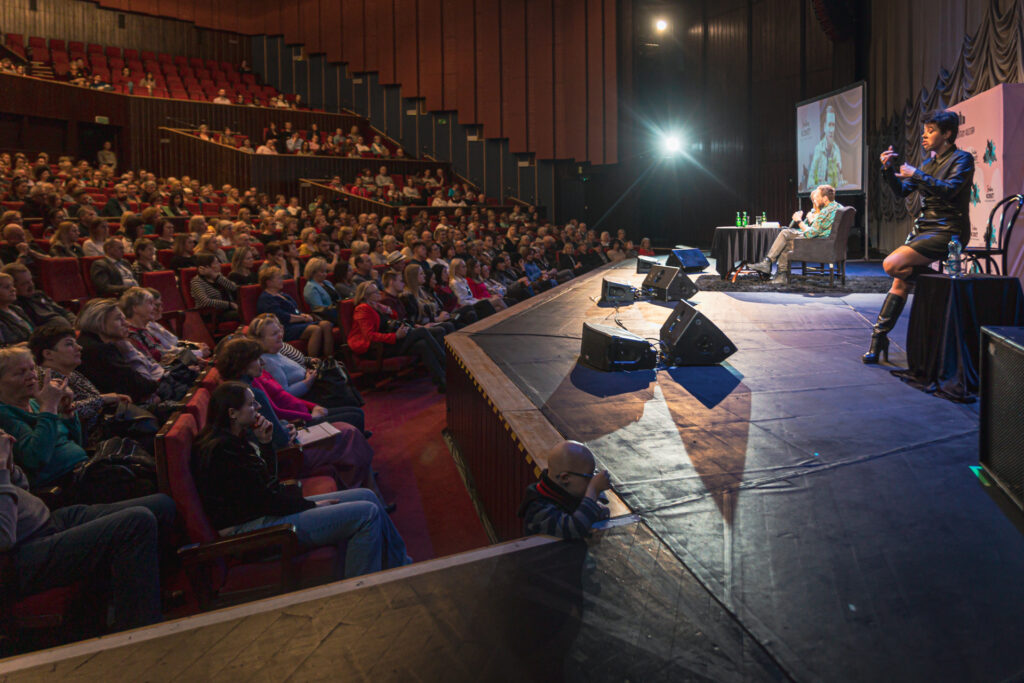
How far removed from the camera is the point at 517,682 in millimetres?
1187

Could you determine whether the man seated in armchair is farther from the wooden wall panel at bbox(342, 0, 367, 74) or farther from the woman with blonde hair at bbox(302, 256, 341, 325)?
the wooden wall panel at bbox(342, 0, 367, 74)

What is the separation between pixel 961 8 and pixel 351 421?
735 cm

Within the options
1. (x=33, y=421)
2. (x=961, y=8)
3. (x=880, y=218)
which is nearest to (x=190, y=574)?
(x=33, y=421)

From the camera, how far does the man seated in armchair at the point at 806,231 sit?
19.3 ft

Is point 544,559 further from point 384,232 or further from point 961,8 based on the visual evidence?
point 384,232

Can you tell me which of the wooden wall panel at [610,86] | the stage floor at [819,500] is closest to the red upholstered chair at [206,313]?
the stage floor at [819,500]

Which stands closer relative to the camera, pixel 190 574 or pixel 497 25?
pixel 190 574

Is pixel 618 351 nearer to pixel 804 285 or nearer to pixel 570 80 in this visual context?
pixel 804 285

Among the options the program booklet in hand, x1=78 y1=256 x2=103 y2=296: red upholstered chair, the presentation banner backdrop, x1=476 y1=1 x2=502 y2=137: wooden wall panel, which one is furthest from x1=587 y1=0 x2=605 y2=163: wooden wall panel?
the program booklet in hand

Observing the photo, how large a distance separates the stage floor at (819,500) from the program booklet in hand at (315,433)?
0.81 m

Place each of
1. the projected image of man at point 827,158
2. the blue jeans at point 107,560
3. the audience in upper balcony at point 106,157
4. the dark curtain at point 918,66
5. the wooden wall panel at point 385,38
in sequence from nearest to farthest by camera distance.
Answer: the blue jeans at point 107,560 → the dark curtain at point 918,66 → the projected image of man at point 827,158 → the audience in upper balcony at point 106,157 → the wooden wall panel at point 385,38

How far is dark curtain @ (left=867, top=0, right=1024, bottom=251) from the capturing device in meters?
6.03

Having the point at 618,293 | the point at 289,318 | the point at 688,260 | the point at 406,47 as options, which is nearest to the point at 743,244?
the point at 688,260

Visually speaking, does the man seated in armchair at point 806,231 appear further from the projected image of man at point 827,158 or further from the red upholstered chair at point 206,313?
the red upholstered chair at point 206,313
